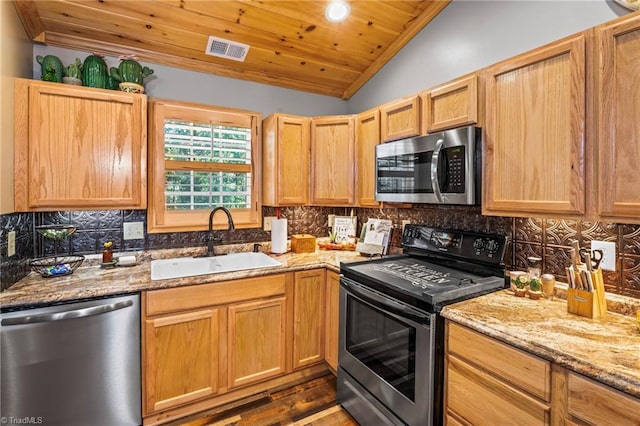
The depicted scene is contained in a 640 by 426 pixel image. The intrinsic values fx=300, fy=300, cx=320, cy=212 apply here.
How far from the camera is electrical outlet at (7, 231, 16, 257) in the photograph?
5.21ft

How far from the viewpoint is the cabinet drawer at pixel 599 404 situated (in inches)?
34.4

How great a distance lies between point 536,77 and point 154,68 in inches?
100

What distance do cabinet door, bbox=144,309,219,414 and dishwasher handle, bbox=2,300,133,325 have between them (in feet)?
0.62

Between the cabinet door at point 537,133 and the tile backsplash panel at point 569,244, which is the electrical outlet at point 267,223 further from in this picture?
the tile backsplash panel at point 569,244

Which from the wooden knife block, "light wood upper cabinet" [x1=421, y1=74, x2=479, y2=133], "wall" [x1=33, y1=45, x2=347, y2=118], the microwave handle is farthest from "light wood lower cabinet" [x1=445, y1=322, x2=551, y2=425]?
"wall" [x1=33, y1=45, x2=347, y2=118]

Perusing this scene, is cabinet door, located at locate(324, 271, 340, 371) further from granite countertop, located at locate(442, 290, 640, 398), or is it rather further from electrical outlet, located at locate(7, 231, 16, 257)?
electrical outlet, located at locate(7, 231, 16, 257)

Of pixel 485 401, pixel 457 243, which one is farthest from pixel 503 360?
pixel 457 243

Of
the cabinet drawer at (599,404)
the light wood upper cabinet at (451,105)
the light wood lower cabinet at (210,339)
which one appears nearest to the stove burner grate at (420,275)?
the cabinet drawer at (599,404)

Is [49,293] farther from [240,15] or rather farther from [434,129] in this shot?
[434,129]

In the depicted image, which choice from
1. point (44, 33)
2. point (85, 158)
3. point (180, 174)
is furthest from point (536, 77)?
point (44, 33)

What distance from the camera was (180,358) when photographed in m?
1.84

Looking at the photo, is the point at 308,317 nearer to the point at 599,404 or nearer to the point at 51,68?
the point at 599,404

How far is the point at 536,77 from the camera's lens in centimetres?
139

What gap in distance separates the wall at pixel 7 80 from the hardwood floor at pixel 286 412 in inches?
65.6
